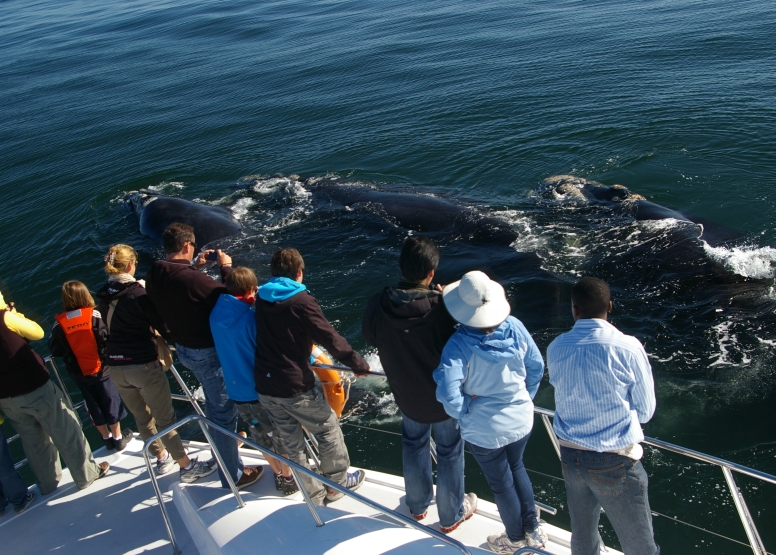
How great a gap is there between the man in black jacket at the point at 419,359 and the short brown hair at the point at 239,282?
1.22 m

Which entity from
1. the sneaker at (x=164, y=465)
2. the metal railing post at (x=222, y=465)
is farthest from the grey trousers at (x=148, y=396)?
the metal railing post at (x=222, y=465)

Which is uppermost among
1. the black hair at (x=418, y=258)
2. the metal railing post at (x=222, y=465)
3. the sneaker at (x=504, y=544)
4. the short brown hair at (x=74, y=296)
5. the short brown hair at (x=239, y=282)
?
the black hair at (x=418, y=258)

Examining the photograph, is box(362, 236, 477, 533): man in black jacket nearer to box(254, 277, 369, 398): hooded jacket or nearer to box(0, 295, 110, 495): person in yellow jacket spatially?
box(254, 277, 369, 398): hooded jacket

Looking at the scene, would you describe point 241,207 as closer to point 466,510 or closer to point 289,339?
point 289,339

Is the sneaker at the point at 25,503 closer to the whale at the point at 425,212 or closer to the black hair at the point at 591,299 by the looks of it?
the black hair at the point at 591,299

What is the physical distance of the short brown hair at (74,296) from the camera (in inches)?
240

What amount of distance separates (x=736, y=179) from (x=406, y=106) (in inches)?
484

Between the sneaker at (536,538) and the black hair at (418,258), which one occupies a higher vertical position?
the black hair at (418,258)

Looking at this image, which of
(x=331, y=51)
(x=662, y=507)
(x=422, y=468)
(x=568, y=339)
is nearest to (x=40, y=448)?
(x=422, y=468)

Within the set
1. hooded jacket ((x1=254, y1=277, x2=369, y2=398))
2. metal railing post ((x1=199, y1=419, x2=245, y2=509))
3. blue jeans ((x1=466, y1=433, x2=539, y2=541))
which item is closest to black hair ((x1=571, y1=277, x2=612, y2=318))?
blue jeans ((x1=466, y1=433, x2=539, y2=541))

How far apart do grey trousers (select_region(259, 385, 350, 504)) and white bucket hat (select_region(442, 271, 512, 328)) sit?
71.4 inches

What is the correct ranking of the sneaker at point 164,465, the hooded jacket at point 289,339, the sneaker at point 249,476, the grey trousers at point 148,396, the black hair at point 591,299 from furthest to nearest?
1. the sneaker at point 164,465
2. the sneaker at point 249,476
3. the grey trousers at point 148,396
4. the hooded jacket at point 289,339
5. the black hair at point 591,299

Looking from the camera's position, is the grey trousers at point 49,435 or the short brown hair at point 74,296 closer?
the grey trousers at point 49,435

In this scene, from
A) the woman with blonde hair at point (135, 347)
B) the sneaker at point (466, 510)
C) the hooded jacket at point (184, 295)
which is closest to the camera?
the sneaker at point (466, 510)
